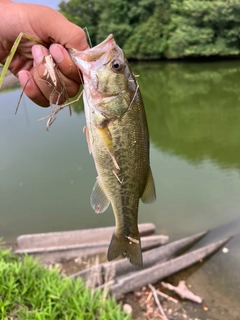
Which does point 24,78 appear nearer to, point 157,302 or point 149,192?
point 149,192

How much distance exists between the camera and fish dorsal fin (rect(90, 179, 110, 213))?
1.72 m

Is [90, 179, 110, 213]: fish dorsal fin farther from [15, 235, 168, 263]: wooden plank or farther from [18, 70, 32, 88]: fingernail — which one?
[15, 235, 168, 263]: wooden plank

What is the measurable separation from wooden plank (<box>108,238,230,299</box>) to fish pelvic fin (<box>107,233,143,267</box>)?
260 cm

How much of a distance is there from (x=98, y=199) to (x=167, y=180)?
6.87m

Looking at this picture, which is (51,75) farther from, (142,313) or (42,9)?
(142,313)

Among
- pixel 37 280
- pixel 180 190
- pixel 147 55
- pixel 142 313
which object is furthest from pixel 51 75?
pixel 147 55

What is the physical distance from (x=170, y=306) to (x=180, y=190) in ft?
12.2

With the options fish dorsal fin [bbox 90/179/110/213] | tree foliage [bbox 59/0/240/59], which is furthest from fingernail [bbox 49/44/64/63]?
tree foliage [bbox 59/0/240/59]

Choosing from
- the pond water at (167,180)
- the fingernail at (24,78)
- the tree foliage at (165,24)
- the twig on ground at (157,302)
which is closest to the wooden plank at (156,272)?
the twig on ground at (157,302)

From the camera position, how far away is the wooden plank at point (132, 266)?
4.44 m

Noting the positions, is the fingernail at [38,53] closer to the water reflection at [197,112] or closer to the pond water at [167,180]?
the pond water at [167,180]

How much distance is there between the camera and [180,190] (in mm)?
7984

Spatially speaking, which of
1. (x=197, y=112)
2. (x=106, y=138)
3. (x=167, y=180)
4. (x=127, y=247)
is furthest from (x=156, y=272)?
(x=197, y=112)

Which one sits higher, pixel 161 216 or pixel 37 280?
pixel 37 280
